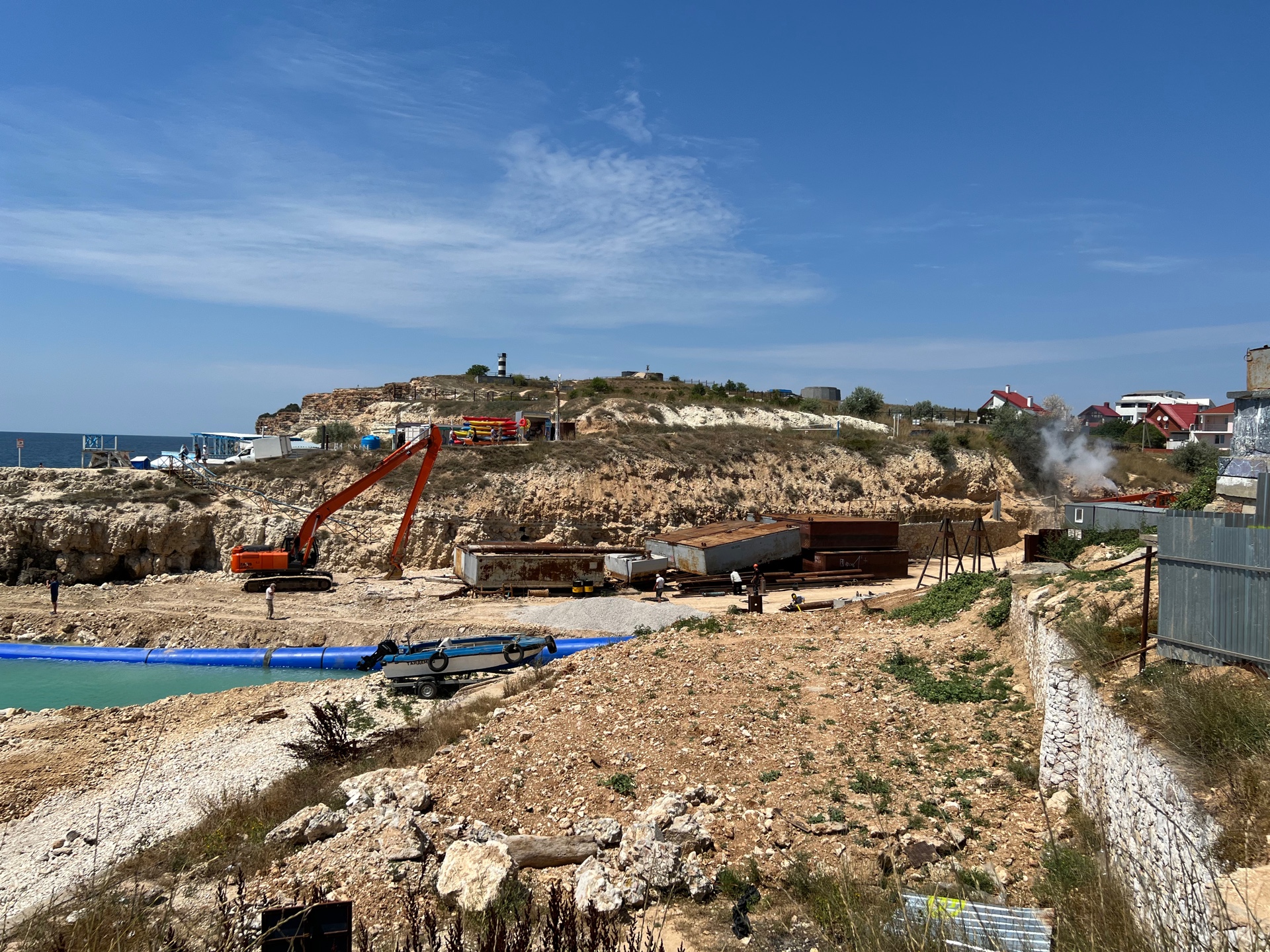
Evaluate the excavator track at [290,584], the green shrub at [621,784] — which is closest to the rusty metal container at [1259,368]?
the green shrub at [621,784]

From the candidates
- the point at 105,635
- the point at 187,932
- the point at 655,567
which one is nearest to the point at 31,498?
the point at 105,635

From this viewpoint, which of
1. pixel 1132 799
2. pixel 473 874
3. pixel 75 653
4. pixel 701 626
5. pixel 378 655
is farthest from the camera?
pixel 75 653

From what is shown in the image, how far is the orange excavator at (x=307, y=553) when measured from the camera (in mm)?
28812

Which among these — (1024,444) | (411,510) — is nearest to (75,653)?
(411,510)

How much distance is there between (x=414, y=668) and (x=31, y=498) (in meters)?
26.5

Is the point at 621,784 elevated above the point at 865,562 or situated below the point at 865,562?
below

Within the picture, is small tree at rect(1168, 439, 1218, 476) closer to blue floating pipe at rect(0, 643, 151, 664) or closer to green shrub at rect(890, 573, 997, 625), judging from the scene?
green shrub at rect(890, 573, 997, 625)

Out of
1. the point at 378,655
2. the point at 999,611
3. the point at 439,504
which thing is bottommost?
the point at 378,655

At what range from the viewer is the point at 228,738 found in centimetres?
1582

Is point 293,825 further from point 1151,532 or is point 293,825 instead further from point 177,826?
point 1151,532

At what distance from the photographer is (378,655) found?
762 inches

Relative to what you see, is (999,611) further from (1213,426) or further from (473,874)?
(1213,426)

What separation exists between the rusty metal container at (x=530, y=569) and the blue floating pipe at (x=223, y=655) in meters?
5.99

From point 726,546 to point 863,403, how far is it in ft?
135
